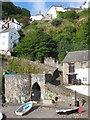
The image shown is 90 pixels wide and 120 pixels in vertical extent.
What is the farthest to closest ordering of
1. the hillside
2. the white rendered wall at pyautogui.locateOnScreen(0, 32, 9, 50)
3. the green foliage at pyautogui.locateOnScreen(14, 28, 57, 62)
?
the white rendered wall at pyautogui.locateOnScreen(0, 32, 9, 50) → the hillside → the green foliage at pyautogui.locateOnScreen(14, 28, 57, 62)

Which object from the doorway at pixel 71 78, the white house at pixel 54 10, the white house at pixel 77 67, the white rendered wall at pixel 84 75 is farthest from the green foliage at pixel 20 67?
the white house at pixel 54 10

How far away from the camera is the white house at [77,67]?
961 inches

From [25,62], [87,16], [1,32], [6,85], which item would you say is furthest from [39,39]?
[87,16]

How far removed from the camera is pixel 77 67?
25234 millimetres

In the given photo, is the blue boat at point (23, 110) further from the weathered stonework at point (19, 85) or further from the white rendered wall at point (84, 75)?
the white rendered wall at point (84, 75)

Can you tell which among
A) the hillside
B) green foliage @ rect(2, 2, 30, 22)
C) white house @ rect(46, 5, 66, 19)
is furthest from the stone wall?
green foliage @ rect(2, 2, 30, 22)

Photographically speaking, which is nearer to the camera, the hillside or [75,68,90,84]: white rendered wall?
[75,68,90,84]: white rendered wall

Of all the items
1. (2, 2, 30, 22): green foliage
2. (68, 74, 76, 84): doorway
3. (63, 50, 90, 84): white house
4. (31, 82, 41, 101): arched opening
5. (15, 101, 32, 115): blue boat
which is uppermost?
(2, 2, 30, 22): green foliage

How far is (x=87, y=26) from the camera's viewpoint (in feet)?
118

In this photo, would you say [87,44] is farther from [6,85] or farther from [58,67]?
[6,85]

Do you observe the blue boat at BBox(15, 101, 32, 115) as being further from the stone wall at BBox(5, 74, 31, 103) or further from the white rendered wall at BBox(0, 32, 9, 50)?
the white rendered wall at BBox(0, 32, 9, 50)

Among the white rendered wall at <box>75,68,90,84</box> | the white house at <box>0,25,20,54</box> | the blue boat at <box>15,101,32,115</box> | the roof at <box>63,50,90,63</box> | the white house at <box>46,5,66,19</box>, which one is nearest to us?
the blue boat at <box>15,101,32,115</box>

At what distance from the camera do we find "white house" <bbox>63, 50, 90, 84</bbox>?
24406mm

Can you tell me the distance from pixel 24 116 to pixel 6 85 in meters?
6.00
